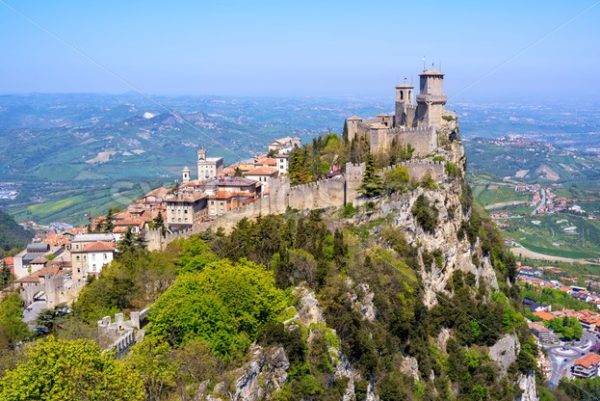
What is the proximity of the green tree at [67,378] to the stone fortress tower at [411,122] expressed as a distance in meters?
30.8

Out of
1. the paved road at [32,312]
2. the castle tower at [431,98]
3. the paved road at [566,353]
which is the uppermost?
the castle tower at [431,98]

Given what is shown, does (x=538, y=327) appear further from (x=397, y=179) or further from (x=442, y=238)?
(x=397, y=179)

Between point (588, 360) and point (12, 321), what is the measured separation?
62.3 metres

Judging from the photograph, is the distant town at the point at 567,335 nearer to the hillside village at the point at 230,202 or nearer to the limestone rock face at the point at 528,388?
the limestone rock face at the point at 528,388

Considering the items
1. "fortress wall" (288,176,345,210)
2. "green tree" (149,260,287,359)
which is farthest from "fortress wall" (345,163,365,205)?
"green tree" (149,260,287,359)

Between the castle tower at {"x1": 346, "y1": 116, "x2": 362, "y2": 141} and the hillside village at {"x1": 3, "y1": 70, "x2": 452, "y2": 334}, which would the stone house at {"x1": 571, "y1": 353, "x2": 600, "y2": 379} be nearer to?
the hillside village at {"x1": 3, "y1": 70, "x2": 452, "y2": 334}

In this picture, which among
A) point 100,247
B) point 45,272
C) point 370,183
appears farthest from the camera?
point 45,272

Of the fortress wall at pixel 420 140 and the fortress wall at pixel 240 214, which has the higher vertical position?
the fortress wall at pixel 420 140

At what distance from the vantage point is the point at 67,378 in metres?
22.4

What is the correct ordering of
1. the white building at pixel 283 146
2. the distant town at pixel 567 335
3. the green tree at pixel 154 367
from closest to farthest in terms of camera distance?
1. the green tree at pixel 154 367
2. the white building at pixel 283 146
3. the distant town at pixel 567 335

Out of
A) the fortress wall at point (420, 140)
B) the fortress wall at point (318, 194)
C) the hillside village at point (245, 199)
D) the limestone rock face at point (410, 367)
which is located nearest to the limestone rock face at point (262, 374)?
the limestone rock face at point (410, 367)

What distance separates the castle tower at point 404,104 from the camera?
178 ft

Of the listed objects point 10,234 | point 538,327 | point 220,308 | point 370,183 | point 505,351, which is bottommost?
point 10,234

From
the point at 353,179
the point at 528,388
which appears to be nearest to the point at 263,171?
the point at 353,179
